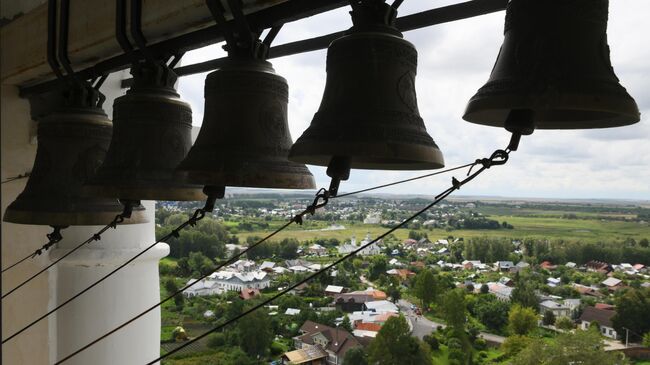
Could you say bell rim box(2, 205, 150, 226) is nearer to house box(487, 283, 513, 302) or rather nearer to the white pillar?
the white pillar

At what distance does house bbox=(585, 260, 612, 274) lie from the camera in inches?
89.1

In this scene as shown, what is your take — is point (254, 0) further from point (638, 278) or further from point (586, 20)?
point (638, 278)

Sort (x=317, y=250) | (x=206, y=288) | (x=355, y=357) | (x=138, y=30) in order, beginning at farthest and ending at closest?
(x=206, y=288) → (x=317, y=250) → (x=355, y=357) → (x=138, y=30)

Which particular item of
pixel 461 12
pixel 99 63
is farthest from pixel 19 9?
pixel 461 12

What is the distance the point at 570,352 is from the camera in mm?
2166

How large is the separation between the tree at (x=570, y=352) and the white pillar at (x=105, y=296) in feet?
6.47

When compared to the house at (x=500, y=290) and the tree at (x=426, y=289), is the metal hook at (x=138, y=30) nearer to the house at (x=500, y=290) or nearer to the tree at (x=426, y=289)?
the tree at (x=426, y=289)

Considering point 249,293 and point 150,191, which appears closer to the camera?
point 150,191

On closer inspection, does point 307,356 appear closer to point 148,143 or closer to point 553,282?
point 553,282

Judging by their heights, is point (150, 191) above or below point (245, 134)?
below

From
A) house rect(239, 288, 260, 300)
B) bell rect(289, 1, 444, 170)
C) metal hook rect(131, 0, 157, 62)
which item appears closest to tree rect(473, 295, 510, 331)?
house rect(239, 288, 260, 300)

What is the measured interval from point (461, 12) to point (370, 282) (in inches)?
65.7

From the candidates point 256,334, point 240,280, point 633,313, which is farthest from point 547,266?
point 240,280

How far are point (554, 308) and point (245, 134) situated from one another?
5.19 ft
